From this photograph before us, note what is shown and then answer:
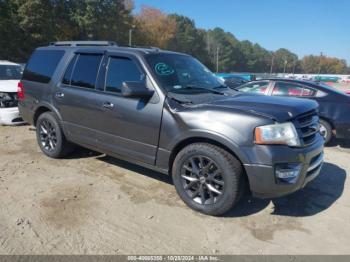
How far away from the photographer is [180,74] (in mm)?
4453

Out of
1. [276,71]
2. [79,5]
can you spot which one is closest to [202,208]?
[79,5]

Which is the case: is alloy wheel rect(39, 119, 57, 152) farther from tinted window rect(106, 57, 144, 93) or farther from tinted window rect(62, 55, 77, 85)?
tinted window rect(106, 57, 144, 93)

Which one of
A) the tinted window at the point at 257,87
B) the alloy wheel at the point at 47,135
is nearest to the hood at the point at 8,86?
the alloy wheel at the point at 47,135

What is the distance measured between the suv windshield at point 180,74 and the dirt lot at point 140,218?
1.42 meters

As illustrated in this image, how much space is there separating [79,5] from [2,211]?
3960cm

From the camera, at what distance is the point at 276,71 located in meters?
138

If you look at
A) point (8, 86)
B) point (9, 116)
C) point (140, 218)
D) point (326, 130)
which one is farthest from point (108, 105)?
point (326, 130)

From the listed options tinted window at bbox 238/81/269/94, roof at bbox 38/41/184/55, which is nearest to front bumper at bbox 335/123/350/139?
tinted window at bbox 238/81/269/94

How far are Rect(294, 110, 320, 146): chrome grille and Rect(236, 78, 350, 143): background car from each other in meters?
3.19

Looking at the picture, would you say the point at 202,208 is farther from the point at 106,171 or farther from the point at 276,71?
the point at 276,71

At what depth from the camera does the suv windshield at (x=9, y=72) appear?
9125 millimetres

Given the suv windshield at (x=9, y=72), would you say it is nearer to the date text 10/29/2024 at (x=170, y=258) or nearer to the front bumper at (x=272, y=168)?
the date text 10/29/2024 at (x=170, y=258)

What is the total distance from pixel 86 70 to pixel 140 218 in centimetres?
247

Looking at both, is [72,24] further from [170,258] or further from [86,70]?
[170,258]
